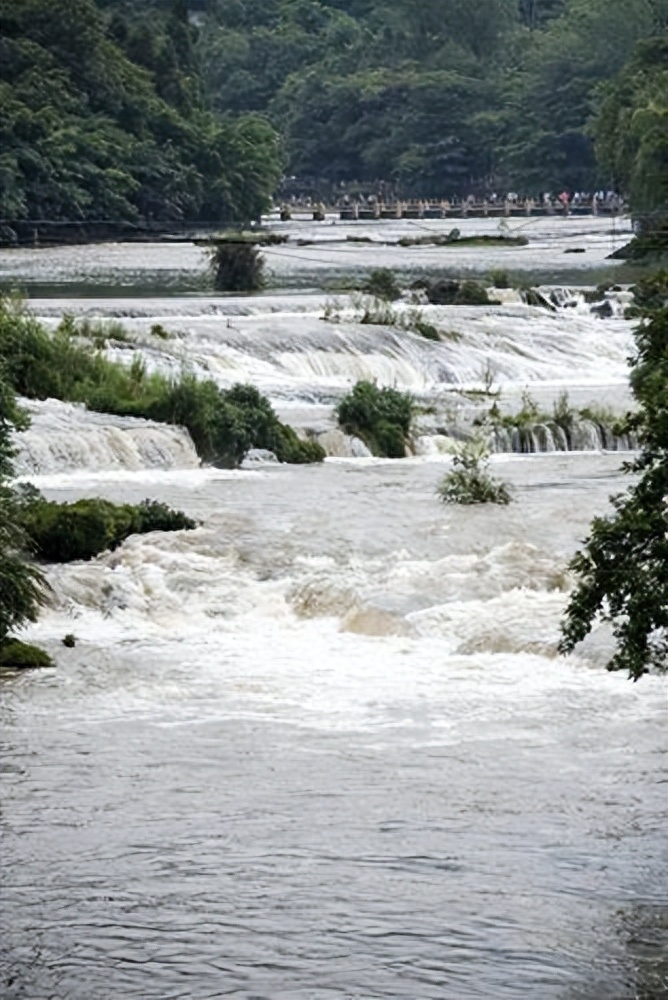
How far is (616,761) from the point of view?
1805 cm

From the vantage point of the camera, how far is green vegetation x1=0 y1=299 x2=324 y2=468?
108ft

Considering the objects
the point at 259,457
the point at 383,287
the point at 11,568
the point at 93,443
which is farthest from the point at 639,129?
the point at 11,568

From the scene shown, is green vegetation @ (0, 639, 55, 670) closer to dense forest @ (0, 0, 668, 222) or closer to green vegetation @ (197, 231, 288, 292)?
green vegetation @ (197, 231, 288, 292)

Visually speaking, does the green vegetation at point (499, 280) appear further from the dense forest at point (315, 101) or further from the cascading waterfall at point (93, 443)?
the cascading waterfall at point (93, 443)

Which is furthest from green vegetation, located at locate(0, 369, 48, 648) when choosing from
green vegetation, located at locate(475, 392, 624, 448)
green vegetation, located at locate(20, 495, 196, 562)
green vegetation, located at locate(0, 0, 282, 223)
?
green vegetation, located at locate(0, 0, 282, 223)

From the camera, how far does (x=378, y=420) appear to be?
114ft

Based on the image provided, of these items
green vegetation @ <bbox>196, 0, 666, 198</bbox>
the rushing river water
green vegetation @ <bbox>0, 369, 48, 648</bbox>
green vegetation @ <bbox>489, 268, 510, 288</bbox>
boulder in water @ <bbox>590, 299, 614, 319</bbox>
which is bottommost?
the rushing river water

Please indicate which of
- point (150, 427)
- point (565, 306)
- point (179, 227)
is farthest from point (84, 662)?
point (179, 227)

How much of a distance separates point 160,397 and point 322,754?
618 inches

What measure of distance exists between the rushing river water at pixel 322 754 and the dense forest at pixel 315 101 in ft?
115

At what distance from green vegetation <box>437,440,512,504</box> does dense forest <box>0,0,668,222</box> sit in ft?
105

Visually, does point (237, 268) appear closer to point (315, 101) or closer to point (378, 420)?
point (378, 420)

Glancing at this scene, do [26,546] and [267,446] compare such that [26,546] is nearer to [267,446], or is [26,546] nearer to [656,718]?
[656,718]

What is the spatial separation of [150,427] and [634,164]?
53.3 m
